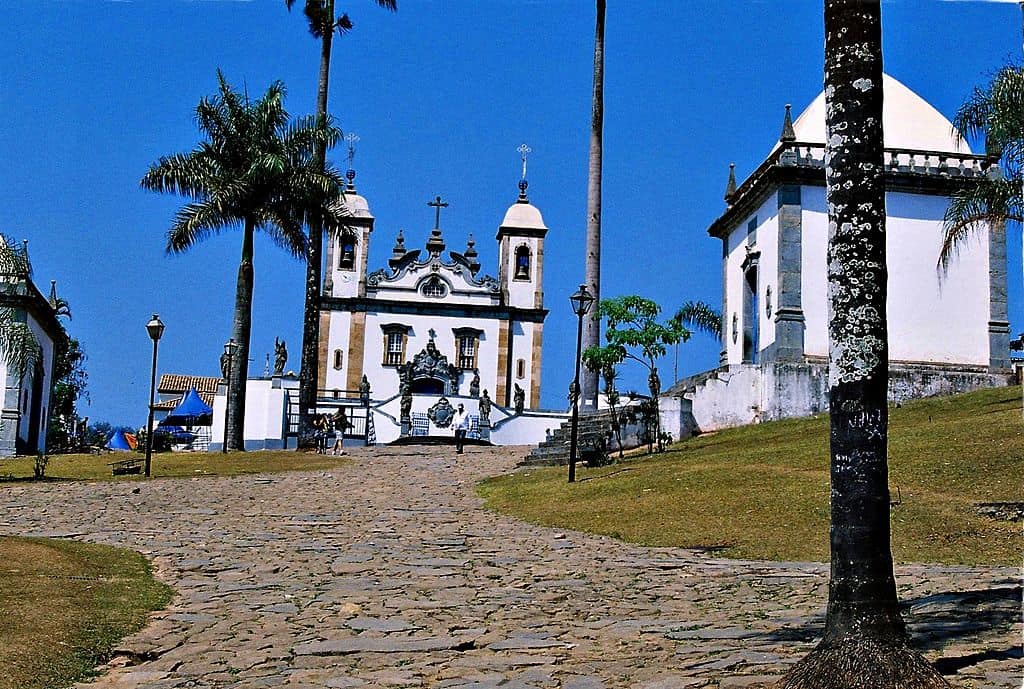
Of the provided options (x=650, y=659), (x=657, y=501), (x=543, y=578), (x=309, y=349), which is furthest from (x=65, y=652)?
(x=309, y=349)

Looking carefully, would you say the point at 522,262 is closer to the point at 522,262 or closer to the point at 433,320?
the point at 522,262

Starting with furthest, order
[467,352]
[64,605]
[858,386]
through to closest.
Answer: [467,352] < [64,605] < [858,386]

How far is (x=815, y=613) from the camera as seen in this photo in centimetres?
849

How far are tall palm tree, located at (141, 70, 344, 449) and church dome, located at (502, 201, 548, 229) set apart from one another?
92.6ft

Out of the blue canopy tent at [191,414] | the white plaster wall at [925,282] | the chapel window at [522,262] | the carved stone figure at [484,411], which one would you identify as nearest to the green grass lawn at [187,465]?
the white plaster wall at [925,282]

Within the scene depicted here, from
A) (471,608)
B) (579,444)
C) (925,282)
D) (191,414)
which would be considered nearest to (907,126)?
(925,282)

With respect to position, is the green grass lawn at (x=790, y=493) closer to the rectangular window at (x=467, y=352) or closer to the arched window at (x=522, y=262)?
the rectangular window at (x=467, y=352)

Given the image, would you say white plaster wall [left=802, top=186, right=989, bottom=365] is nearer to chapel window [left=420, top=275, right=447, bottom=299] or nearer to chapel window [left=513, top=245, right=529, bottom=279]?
chapel window [left=420, top=275, right=447, bottom=299]

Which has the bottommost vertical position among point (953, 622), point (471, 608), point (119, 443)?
point (471, 608)

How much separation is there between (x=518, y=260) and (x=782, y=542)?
46255 millimetres

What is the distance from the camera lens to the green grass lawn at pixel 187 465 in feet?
74.6

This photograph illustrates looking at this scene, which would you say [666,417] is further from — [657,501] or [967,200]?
[657,501]

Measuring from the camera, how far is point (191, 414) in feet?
151

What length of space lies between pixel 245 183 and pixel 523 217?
30.7 metres
